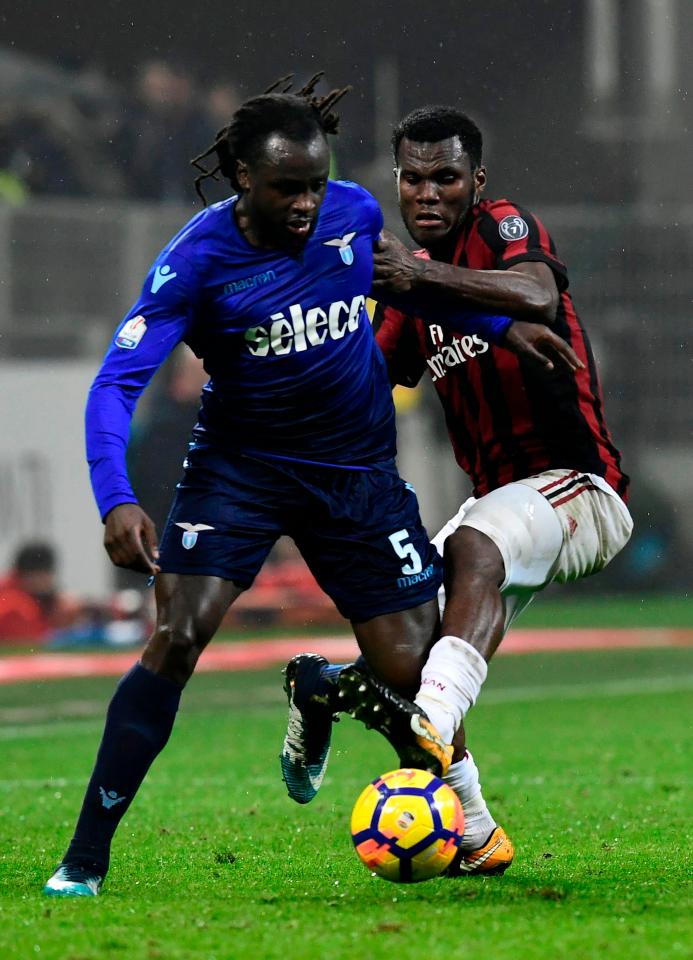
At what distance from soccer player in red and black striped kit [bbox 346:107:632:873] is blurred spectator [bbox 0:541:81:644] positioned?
8.60m

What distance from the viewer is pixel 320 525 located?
498 cm

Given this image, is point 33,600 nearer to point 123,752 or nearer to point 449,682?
point 123,752

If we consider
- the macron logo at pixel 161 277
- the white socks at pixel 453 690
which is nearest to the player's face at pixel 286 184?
the macron logo at pixel 161 277

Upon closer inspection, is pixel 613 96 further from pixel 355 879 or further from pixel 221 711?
pixel 355 879

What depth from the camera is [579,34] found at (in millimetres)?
19656

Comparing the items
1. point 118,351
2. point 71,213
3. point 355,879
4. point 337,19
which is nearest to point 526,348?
point 118,351

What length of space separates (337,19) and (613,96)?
3390 mm

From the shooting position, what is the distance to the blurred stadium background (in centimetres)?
1570

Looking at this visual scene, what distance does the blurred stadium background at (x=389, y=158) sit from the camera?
15.7 metres

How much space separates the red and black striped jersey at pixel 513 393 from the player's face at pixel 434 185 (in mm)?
89

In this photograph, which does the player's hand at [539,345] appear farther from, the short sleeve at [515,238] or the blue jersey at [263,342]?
the blue jersey at [263,342]

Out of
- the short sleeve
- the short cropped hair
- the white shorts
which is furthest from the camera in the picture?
the short cropped hair

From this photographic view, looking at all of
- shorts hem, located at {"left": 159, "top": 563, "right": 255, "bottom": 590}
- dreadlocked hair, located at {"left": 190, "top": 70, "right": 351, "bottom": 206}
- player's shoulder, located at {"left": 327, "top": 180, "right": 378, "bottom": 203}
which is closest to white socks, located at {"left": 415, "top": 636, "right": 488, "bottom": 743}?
shorts hem, located at {"left": 159, "top": 563, "right": 255, "bottom": 590}

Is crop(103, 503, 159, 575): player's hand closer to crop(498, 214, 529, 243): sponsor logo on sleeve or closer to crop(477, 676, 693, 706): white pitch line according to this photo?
crop(498, 214, 529, 243): sponsor logo on sleeve
